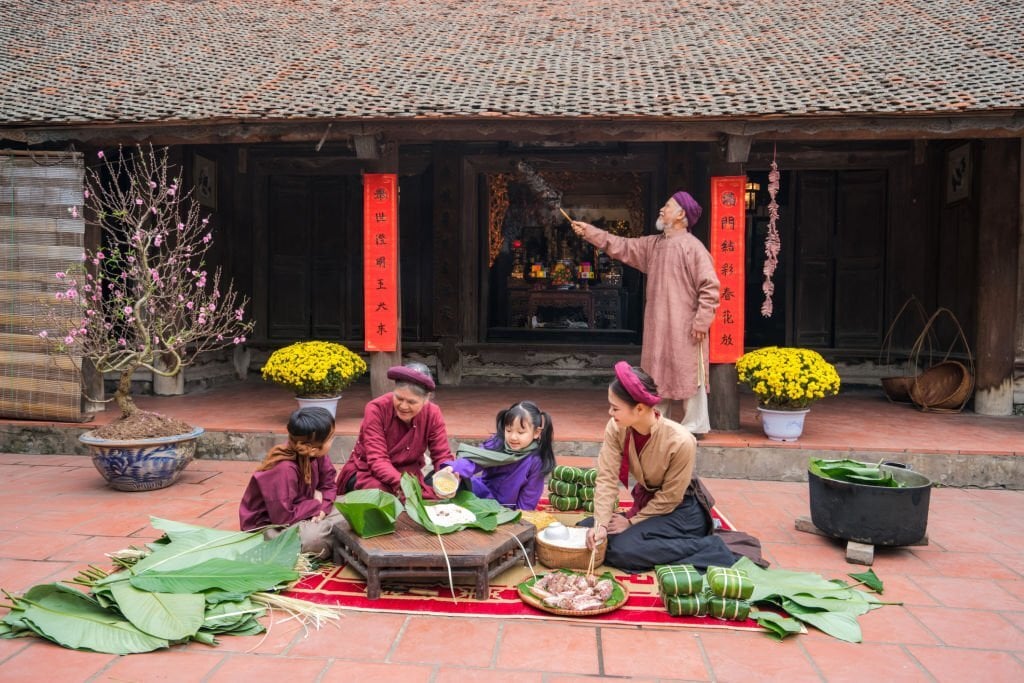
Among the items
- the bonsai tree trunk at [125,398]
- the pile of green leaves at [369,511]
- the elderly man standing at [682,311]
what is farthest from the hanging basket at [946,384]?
the bonsai tree trunk at [125,398]

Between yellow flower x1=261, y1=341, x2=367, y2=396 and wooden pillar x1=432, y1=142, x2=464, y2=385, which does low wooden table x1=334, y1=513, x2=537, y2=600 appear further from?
wooden pillar x1=432, y1=142, x2=464, y2=385

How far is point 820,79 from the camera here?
6.48 m

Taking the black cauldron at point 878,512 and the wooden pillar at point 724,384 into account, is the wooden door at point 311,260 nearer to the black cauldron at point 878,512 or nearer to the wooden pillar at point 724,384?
the wooden pillar at point 724,384

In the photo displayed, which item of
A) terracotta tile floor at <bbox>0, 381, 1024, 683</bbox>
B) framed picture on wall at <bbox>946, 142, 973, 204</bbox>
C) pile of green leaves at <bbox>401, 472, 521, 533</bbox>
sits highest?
framed picture on wall at <bbox>946, 142, 973, 204</bbox>

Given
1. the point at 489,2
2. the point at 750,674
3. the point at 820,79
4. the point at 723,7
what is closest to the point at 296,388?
the point at 750,674

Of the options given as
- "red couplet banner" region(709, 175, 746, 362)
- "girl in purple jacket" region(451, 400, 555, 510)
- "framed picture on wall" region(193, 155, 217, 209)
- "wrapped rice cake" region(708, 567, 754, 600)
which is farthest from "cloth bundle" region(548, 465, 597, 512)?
"framed picture on wall" region(193, 155, 217, 209)

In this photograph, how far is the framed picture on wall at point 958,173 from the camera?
791 centimetres

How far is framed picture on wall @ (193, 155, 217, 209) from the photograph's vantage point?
8828 millimetres

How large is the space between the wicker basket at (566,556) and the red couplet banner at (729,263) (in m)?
3.10

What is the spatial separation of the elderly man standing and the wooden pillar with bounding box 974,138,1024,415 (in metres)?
3.47

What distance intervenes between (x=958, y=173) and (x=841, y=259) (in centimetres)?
158

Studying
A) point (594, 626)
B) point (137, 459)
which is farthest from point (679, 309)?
point (137, 459)

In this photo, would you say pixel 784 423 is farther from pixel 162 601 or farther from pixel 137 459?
pixel 137 459

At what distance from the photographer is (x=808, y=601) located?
3229mm
